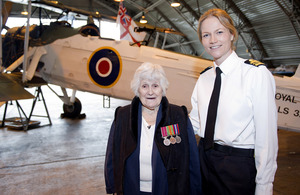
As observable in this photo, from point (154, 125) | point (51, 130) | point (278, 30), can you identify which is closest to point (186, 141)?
point (154, 125)

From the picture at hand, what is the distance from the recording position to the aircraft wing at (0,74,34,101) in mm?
5145

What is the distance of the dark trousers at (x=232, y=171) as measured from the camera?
5.04ft

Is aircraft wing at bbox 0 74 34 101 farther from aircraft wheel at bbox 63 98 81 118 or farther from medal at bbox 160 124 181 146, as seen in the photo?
medal at bbox 160 124 181 146

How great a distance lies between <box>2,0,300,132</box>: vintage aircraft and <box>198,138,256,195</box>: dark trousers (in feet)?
9.27

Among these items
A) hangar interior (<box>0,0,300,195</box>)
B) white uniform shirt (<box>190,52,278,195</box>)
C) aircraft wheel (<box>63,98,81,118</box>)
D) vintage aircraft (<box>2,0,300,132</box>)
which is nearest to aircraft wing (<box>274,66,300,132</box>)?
vintage aircraft (<box>2,0,300,132</box>)

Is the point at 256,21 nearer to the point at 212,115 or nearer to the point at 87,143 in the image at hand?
the point at 87,143

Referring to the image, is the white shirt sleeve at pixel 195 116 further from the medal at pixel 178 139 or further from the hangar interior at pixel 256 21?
the hangar interior at pixel 256 21

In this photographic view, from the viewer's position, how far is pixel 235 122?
1561 mm

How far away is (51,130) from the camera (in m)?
6.78

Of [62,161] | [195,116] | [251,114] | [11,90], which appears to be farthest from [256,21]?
[251,114]

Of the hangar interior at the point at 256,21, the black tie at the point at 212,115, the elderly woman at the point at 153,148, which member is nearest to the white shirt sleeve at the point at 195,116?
the elderly woman at the point at 153,148

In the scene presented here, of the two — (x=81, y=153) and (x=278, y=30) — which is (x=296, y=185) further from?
(x=278, y=30)

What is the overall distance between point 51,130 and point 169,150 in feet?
19.1

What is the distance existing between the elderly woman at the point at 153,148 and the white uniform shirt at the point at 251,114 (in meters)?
0.28
